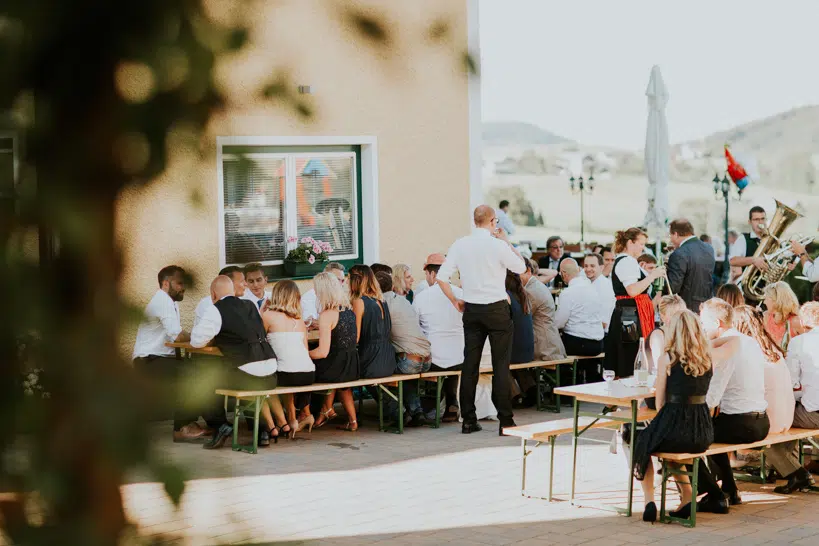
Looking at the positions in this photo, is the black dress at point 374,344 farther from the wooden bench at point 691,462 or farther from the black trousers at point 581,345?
the wooden bench at point 691,462

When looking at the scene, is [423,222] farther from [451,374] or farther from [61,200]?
[61,200]

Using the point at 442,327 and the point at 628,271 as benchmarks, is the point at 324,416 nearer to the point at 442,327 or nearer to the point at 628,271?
the point at 442,327

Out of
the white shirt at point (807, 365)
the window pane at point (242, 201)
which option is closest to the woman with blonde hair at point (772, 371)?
the white shirt at point (807, 365)

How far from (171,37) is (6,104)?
169 mm

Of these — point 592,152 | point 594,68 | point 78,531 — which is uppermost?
point 594,68

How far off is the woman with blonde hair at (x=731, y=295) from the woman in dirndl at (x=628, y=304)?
212 cm

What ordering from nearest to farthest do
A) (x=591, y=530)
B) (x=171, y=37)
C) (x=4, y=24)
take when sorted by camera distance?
Answer: (x=4, y=24), (x=171, y=37), (x=591, y=530)

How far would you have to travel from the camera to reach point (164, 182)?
3.80ft

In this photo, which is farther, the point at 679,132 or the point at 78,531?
the point at 679,132

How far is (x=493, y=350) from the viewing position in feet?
32.1

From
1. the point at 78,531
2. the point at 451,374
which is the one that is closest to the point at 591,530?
the point at 451,374

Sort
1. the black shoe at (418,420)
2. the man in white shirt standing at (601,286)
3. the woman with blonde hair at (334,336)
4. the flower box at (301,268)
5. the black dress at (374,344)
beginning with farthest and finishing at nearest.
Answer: the man in white shirt standing at (601,286), the flower box at (301,268), the black shoe at (418,420), the black dress at (374,344), the woman with blonde hair at (334,336)

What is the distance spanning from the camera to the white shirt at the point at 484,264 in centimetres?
958

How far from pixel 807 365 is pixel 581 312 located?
3.71 metres
